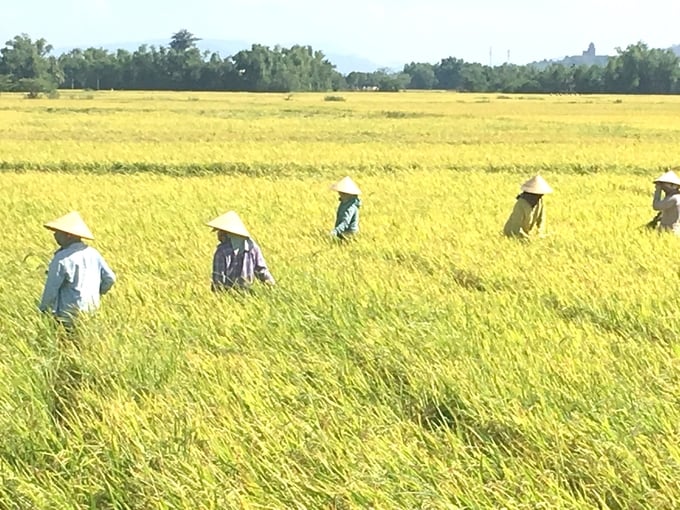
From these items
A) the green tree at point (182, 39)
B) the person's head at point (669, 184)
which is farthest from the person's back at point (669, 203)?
the green tree at point (182, 39)

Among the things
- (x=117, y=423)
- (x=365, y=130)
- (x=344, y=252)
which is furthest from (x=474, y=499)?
(x=365, y=130)

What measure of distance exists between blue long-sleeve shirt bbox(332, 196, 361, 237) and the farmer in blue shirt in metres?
3.49

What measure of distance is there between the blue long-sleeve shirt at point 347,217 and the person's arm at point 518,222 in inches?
59.5

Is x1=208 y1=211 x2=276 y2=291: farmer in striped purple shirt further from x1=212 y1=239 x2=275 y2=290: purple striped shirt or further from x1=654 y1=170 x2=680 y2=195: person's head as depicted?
x1=654 y1=170 x2=680 y2=195: person's head

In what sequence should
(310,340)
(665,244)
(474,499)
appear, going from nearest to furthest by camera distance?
1. (474,499)
2. (310,340)
3. (665,244)

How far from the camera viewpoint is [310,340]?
4312mm

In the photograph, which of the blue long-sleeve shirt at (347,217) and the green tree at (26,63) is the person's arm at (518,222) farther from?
the green tree at (26,63)

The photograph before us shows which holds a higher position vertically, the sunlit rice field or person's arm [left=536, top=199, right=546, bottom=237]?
person's arm [left=536, top=199, right=546, bottom=237]

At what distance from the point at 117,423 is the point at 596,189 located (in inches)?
407

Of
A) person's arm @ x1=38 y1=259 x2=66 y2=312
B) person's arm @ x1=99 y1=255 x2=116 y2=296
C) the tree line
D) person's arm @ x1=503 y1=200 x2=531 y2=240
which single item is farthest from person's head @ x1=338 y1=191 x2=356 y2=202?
the tree line

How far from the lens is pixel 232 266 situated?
521 cm

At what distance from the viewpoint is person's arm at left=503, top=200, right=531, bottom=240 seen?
7490 millimetres

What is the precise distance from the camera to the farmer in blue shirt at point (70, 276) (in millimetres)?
4289

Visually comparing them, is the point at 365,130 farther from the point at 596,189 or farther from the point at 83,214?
the point at 83,214
